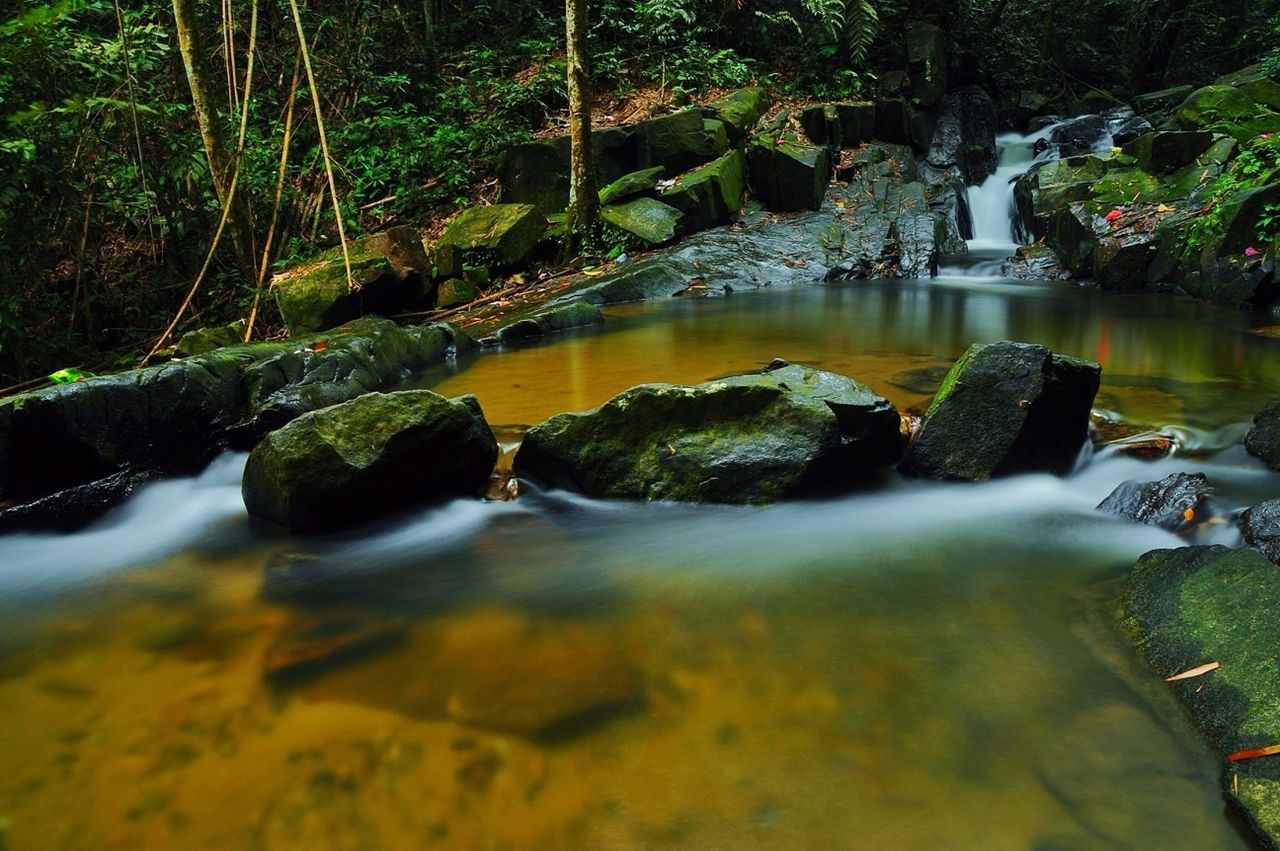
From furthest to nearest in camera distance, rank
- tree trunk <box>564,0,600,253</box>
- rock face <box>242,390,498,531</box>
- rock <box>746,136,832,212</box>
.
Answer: rock <box>746,136,832,212</box> < tree trunk <box>564,0,600,253</box> < rock face <box>242,390,498,531</box>

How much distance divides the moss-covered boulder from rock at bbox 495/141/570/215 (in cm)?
173

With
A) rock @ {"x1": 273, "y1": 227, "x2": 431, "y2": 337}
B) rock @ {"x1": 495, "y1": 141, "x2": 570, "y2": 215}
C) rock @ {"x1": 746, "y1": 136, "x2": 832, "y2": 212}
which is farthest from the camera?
rock @ {"x1": 746, "y1": 136, "x2": 832, "y2": 212}

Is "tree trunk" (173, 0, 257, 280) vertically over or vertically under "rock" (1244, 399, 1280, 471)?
over

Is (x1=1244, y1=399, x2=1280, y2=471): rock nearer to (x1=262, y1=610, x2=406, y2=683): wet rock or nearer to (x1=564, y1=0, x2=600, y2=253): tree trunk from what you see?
(x1=262, y1=610, x2=406, y2=683): wet rock

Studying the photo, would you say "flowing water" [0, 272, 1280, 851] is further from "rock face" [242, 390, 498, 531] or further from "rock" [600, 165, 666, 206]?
"rock" [600, 165, 666, 206]

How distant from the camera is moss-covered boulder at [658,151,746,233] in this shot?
12664mm

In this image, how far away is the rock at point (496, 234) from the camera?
426 inches

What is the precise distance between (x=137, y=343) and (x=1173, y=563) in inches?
460

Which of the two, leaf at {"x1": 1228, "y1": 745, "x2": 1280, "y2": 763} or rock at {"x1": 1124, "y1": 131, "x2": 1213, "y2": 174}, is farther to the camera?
rock at {"x1": 1124, "y1": 131, "x2": 1213, "y2": 174}

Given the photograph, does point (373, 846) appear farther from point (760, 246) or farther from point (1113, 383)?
point (760, 246)

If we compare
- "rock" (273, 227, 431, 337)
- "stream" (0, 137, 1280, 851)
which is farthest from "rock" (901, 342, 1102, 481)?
"rock" (273, 227, 431, 337)

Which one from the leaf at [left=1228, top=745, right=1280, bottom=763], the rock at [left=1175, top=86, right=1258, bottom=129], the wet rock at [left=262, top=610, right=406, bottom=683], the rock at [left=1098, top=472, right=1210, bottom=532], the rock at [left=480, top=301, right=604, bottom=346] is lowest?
the wet rock at [left=262, top=610, right=406, bottom=683]

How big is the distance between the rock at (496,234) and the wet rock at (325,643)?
26.2 ft

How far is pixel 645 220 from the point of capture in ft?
40.2
